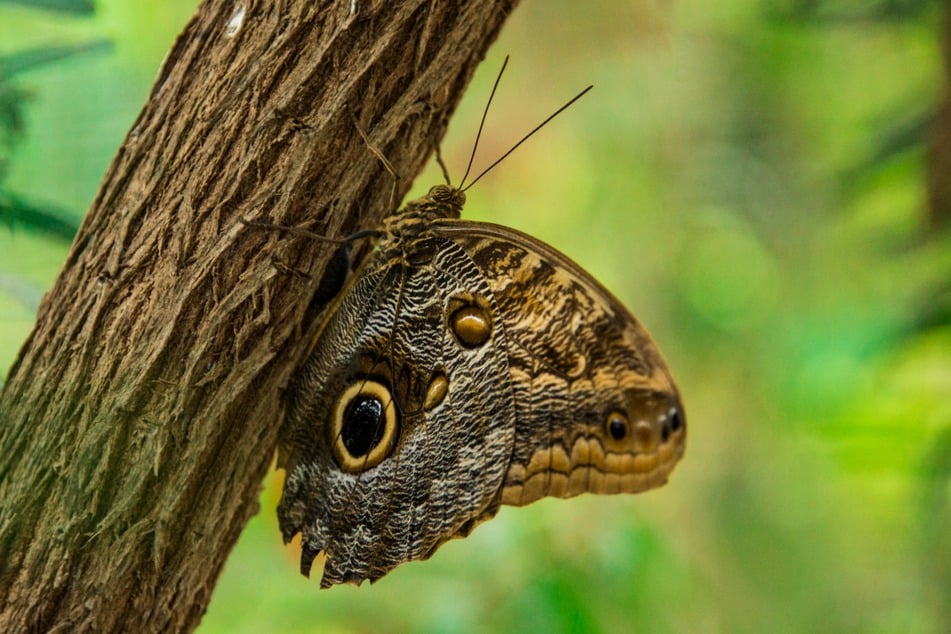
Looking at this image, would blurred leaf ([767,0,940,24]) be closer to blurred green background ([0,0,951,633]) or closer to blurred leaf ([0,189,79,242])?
blurred green background ([0,0,951,633])

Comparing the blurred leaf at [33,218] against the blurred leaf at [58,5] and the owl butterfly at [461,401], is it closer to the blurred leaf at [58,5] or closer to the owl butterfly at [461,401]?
the blurred leaf at [58,5]

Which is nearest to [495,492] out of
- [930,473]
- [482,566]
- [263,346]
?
[263,346]

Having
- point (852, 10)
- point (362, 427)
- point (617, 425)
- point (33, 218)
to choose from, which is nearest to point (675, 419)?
point (617, 425)

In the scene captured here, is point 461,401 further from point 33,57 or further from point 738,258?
point 738,258

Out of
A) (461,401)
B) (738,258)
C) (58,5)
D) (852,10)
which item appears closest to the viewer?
(58,5)

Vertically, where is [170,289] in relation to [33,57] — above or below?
below

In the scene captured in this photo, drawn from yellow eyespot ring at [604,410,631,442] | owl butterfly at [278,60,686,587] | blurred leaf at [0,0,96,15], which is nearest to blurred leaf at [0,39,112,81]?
blurred leaf at [0,0,96,15]

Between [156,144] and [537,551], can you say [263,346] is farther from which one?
[537,551]
